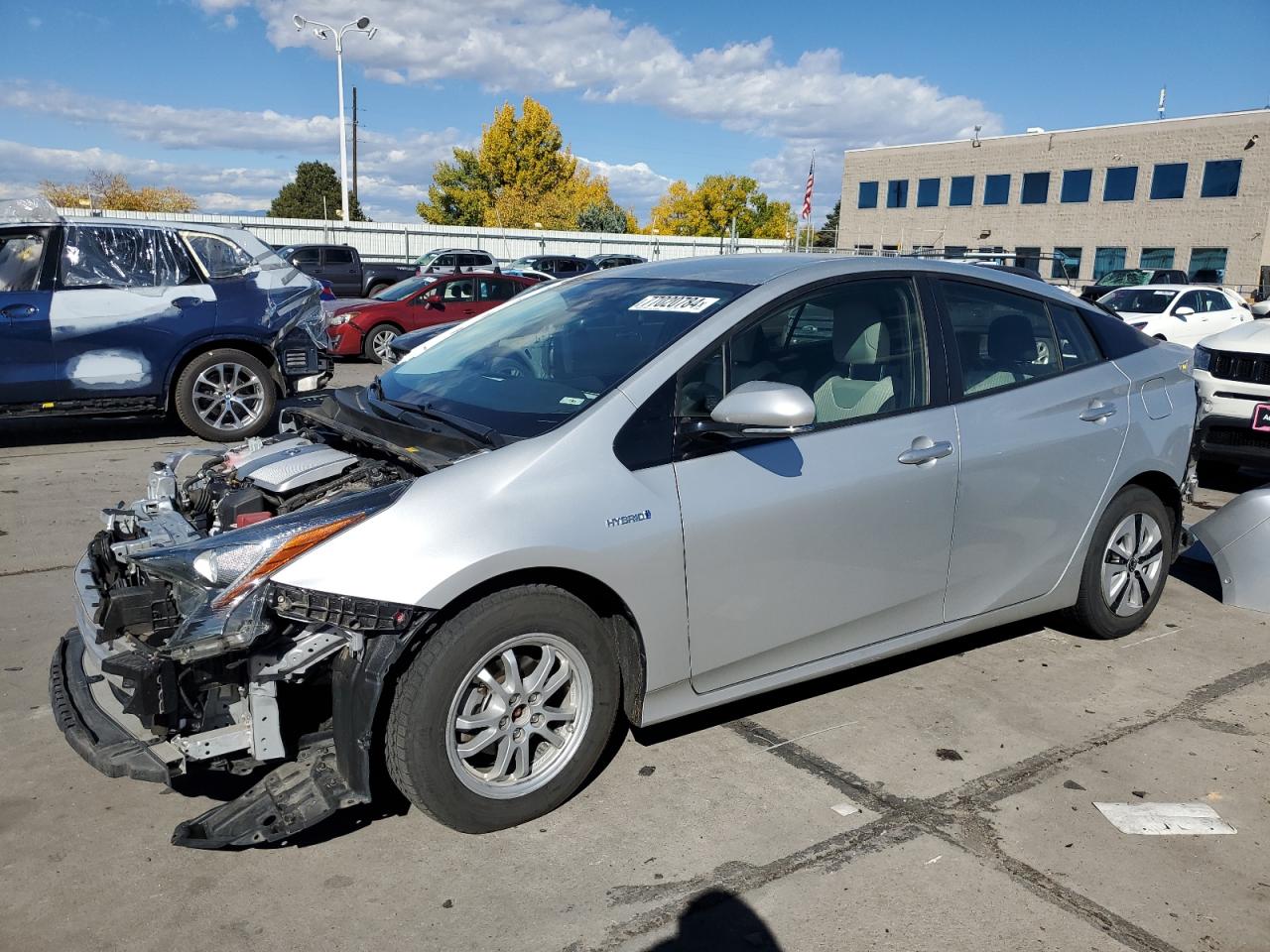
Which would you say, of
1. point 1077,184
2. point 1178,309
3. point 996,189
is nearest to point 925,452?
point 1178,309

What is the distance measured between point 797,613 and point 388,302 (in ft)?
46.3

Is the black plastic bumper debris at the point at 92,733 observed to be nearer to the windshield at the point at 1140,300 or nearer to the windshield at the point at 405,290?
the windshield at the point at 405,290

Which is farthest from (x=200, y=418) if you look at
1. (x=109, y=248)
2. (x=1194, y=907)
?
(x=1194, y=907)

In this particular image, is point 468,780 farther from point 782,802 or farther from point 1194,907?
point 1194,907

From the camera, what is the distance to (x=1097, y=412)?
4289mm

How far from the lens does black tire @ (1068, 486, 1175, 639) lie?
446cm

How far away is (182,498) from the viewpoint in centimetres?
373

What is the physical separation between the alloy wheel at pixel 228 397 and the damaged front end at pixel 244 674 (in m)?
6.02

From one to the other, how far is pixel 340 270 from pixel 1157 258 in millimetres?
35623

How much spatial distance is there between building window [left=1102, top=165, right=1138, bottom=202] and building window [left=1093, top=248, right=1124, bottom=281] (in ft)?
7.22

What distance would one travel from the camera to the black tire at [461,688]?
2756 mm

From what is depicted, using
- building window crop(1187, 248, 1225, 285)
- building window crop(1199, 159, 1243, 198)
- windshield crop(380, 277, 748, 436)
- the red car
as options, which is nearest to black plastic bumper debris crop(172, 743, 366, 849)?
windshield crop(380, 277, 748, 436)

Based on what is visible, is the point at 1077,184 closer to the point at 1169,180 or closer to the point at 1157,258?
the point at 1169,180

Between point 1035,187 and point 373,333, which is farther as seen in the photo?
point 1035,187
